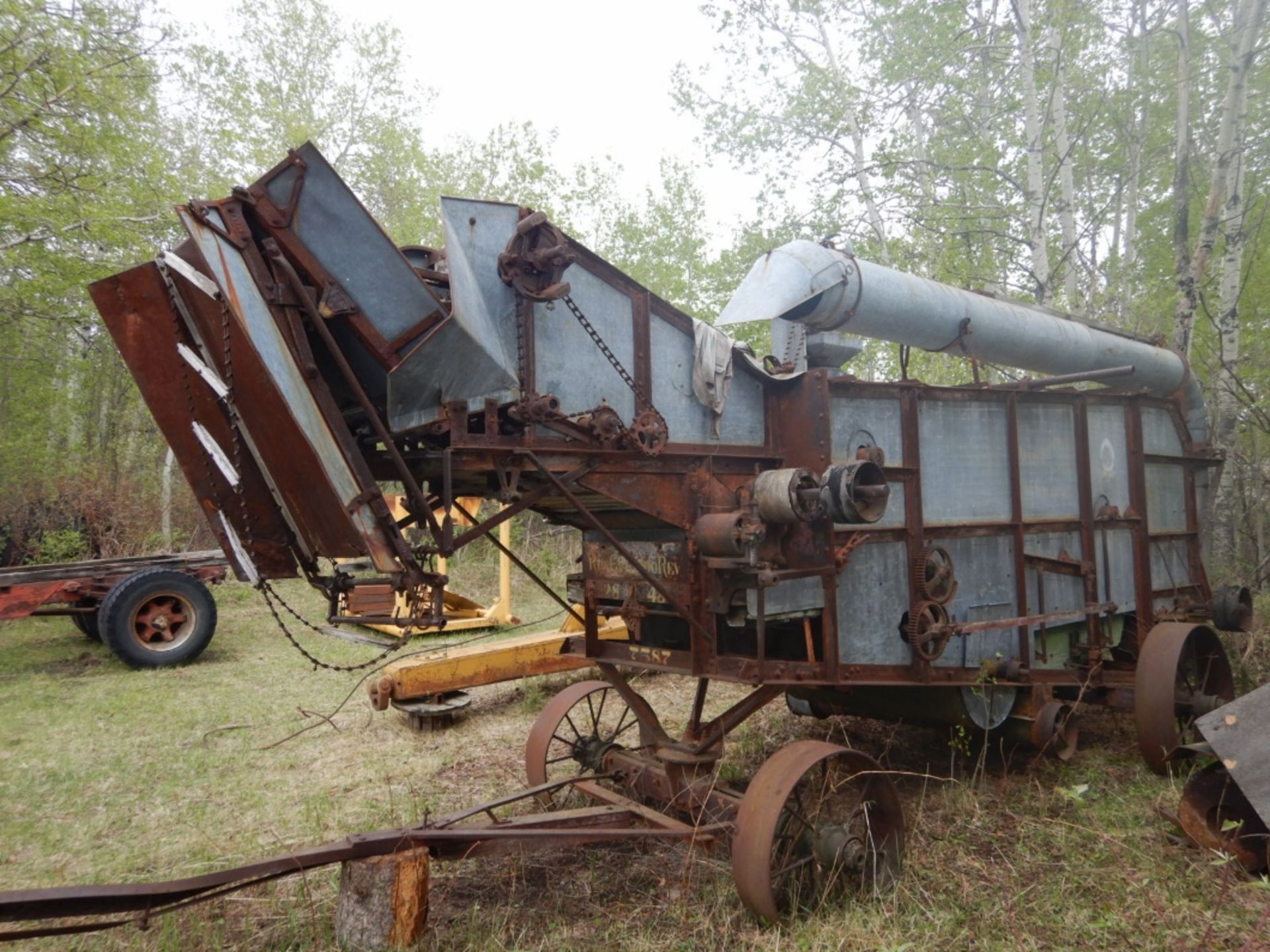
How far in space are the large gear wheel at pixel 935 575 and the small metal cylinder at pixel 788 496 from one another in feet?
3.40

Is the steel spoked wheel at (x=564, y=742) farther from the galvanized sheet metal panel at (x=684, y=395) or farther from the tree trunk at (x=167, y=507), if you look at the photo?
the tree trunk at (x=167, y=507)

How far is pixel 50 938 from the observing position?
3.79m

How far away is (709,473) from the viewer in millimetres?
4582

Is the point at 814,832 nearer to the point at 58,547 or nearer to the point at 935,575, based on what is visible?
the point at 935,575

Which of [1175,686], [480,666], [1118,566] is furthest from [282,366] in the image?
[1118,566]

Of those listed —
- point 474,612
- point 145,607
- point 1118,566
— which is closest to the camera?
point 1118,566

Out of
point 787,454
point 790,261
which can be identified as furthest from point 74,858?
point 790,261

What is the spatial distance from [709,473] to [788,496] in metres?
0.45

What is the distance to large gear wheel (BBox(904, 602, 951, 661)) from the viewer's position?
196 inches

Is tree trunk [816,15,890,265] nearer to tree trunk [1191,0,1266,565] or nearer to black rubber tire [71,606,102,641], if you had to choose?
tree trunk [1191,0,1266,565]

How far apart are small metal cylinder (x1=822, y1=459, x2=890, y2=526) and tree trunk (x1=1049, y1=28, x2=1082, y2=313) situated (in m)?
7.57

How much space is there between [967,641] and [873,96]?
12.0 meters

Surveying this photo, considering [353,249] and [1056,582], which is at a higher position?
[353,249]

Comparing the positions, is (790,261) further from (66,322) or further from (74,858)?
(66,322)
